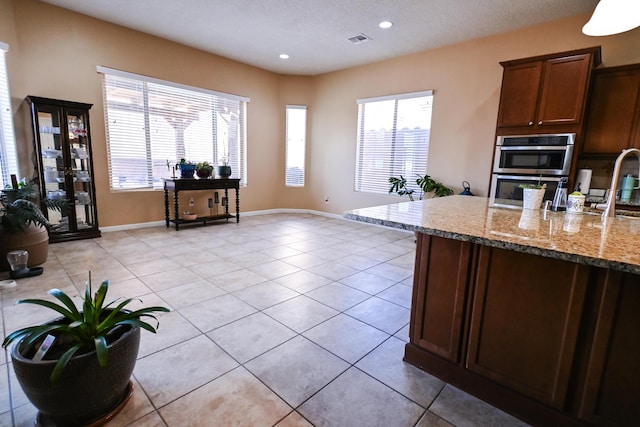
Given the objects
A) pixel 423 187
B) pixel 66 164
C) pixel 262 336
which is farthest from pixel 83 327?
pixel 423 187

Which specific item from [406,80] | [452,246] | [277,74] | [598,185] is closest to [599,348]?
[452,246]

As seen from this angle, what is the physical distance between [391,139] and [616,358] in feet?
15.7

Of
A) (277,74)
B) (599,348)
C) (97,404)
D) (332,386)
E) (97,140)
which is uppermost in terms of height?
(277,74)

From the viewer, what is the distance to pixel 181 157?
5391 mm

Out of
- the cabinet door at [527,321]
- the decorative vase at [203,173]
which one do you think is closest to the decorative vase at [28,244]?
the decorative vase at [203,173]

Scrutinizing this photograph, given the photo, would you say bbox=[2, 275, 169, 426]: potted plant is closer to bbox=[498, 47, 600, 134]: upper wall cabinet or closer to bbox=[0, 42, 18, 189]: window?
bbox=[0, 42, 18, 189]: window

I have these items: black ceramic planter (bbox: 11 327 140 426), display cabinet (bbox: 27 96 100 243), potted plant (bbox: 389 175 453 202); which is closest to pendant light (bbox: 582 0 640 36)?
black ceramic planter (bbox: 11 327 140 426)

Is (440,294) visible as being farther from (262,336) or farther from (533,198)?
(262,336)

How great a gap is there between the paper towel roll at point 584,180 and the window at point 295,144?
4822 millimetres

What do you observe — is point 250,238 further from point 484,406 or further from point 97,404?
point 484,406

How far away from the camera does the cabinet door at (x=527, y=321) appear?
Answer: 51.8 inches

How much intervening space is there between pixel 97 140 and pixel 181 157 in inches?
48.4

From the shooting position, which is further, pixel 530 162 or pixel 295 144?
pixel 295 144

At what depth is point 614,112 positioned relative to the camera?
10.8ft
